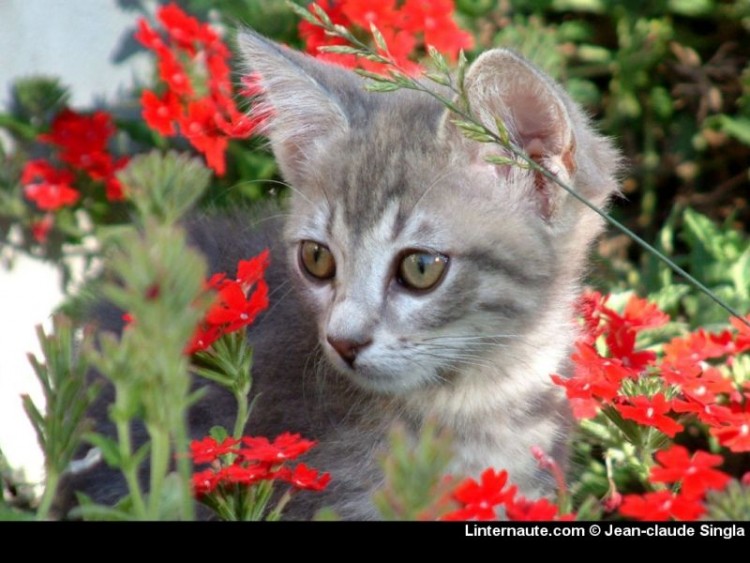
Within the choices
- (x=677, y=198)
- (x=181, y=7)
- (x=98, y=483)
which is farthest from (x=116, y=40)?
(x=677, y=198)

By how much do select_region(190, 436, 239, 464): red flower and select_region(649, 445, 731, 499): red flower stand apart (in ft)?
2.10

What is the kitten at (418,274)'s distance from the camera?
78.5 inches

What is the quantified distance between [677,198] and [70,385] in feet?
9.82

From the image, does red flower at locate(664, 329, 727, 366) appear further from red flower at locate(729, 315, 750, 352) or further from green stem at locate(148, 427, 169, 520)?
green stem at locate(148, 427, 169, 520)

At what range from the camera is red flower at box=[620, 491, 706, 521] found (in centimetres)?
134

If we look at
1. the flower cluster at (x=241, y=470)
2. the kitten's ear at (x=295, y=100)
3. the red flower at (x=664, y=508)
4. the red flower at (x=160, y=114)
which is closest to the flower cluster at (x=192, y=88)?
the red flower at (x=160, y=114)

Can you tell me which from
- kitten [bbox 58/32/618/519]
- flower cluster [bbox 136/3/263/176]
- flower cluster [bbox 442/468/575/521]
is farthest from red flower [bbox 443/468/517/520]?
flower cluster [bbox 136/3/263/176]

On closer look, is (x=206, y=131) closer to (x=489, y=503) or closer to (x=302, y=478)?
(x=302, y=478)

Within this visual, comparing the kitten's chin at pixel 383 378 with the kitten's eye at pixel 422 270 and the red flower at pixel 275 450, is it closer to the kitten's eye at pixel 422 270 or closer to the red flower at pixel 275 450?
the kitten's eye at pixel 422 270

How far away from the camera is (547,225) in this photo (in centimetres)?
211

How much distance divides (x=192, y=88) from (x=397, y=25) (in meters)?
0.66

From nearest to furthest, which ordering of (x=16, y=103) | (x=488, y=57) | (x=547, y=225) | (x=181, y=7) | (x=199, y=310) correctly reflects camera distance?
(x=199, y=310) < (x=488, y=57) < (x=547, y=225) < (x=16, y=103) < (x=181, y=7)

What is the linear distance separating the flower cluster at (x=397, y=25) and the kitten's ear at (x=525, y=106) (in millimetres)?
1050
